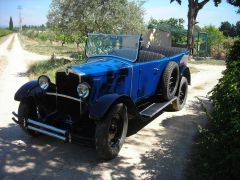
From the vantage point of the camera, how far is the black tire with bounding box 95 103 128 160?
4.45 metres

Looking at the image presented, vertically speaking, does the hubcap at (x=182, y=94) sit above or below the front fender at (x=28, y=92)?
below

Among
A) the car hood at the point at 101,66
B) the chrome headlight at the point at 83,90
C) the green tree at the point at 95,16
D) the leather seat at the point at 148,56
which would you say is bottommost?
the chrome headlight at the point at 83,90

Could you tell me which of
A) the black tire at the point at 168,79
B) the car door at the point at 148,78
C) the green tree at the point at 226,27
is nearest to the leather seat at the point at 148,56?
the black tire at the point at 168,79

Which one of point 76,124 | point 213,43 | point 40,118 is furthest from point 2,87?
point 213,43

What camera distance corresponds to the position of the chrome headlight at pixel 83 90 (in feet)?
15.4

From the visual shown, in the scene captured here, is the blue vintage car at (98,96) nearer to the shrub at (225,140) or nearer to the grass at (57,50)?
the shrub at (225,140)

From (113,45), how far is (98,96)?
1.51 metres

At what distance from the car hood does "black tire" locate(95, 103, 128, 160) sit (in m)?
0.69

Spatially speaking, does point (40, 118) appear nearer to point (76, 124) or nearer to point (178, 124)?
point (76, 124)

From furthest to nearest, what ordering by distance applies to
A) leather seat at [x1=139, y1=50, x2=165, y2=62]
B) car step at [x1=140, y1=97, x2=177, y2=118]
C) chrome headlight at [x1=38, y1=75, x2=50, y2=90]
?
leather seat at [x1=139, y1=50, x2=165, y2=62] → car step at [x1=140, y1=97, x2=177, y2=118] → chrome headlight at [x1=38, y1=75, x2=50, y2=90]

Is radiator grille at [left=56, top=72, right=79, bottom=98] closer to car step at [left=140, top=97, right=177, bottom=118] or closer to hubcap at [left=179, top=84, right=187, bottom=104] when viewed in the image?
car step at [left=140, top=97, right=177, bottom=118]

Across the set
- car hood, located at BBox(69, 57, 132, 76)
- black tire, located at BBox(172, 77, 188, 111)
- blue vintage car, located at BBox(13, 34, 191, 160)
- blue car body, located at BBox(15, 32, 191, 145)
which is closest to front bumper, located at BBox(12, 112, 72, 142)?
blue vintage car, located at BBox(13, 34, 191, 160)

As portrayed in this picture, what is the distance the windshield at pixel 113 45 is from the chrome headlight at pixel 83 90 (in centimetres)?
143

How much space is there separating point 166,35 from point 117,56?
685 inches
